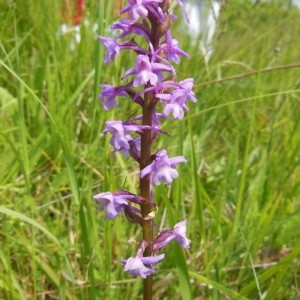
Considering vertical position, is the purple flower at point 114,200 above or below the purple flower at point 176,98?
below

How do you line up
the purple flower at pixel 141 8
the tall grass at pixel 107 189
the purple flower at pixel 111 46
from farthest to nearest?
the tall grass at pixel 107 189
the purple flower at pixel 111 46
the purple flower at pixel 141 8

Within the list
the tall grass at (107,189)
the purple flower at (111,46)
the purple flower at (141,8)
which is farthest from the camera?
the tall grass at (107,189)

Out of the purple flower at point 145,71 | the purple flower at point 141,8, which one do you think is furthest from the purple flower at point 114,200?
the purple flower at point 141,8

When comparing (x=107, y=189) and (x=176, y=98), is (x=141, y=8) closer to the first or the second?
(x=176, y=98)

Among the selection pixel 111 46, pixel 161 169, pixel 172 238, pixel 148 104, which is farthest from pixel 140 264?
pixel 111 46

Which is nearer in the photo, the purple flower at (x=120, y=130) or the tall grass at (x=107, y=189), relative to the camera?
the purple flower at (x=120, y=130)

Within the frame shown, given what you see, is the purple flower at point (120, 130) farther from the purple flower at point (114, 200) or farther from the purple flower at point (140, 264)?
the purple flower at point (140, 264)

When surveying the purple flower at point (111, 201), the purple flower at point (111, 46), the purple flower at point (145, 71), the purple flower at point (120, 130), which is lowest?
the purple flower at point (111, 201)

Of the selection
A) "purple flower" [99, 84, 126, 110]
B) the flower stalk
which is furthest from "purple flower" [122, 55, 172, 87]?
"purple flower" [99, 84, 126, 110]
